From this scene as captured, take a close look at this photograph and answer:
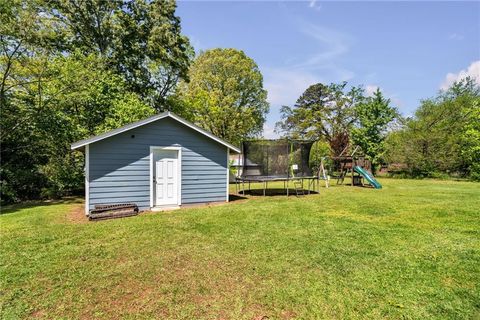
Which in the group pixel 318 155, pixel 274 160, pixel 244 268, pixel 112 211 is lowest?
pixel 244 268

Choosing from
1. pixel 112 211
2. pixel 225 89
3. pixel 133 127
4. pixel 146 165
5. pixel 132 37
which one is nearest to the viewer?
pixel 112 211

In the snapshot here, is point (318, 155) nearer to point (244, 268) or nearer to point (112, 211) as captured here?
point (112, 211)

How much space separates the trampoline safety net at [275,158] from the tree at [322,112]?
16.8 meters

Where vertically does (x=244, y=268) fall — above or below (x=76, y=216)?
below

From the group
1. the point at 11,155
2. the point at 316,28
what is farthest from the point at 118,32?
the point at 316,28

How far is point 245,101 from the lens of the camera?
2561cm

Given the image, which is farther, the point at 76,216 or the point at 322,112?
the point at 322,112

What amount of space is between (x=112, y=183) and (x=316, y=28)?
943cm

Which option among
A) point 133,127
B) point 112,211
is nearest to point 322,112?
point 133,127

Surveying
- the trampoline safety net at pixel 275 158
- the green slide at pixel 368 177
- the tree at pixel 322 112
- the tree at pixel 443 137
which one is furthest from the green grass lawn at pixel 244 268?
the tree at pixel 322 112

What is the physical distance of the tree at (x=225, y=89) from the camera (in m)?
23.0

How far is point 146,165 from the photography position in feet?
25.5

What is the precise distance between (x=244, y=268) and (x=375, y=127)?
74.1 ft

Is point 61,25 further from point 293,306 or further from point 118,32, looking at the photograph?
point 293,306
